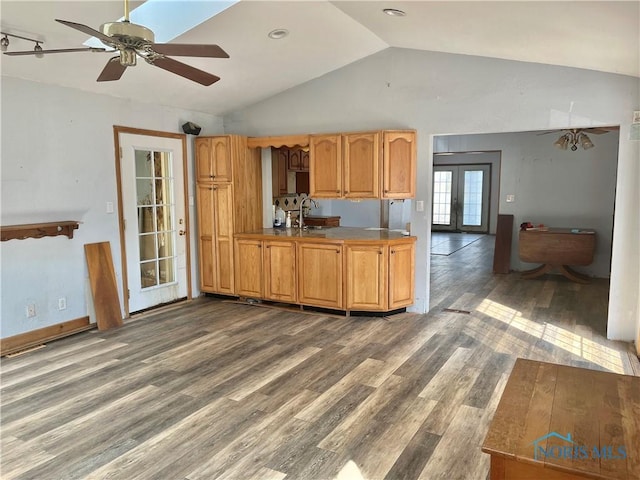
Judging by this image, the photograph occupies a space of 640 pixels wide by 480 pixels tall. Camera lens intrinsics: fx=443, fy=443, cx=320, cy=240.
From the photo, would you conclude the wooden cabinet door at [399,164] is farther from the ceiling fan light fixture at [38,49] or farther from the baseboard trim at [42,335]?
the baseboard trim at [42,335]

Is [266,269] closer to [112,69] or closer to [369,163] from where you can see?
[369,163]

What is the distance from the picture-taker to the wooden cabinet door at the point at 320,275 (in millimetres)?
5035

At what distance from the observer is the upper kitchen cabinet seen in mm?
5555

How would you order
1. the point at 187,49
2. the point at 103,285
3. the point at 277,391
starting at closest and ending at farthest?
the point at 187,49, the point at 277,391, the point at 103,285

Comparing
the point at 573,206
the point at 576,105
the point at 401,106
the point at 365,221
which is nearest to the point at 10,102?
the point at 401,106

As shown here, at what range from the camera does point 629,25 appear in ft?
9.13

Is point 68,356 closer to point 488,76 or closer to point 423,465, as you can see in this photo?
point 423,465

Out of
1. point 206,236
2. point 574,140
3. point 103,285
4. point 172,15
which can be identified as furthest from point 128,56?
point 574,140

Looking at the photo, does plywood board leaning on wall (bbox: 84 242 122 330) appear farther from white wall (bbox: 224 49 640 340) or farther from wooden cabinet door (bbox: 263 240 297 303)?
white wall (bbox: 224 49 640 340)

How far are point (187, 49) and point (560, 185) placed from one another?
6.63 metres

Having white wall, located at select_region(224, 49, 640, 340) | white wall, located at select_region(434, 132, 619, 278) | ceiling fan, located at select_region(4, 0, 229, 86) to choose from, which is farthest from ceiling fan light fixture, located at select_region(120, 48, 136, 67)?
white wall, located at select_region(434, 132, 619, 278)

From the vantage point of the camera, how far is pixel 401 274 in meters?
5.02

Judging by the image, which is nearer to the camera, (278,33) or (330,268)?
(278,33)

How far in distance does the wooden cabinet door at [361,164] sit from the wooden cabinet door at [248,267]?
134 centimetres
